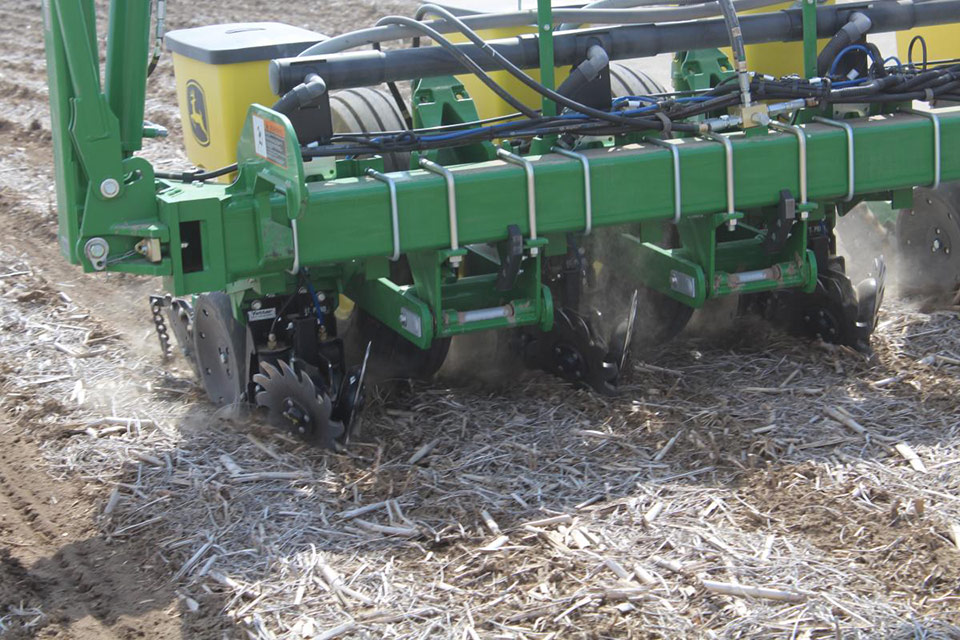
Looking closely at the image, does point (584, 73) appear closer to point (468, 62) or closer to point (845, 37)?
point (468, 62)

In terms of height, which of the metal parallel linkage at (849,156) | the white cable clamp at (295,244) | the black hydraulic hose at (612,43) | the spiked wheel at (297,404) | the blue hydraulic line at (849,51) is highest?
the black hydraulic hose at (612,43)

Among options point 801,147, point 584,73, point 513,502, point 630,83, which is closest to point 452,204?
point 584,73

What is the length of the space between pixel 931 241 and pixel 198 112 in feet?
11.4

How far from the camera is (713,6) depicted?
586 cm

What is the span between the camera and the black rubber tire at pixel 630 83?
624 centimetres

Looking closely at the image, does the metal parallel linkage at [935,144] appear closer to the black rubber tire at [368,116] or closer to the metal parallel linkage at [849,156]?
the metal parallel linkage at [849,156]

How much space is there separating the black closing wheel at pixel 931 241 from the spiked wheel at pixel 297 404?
124 inches

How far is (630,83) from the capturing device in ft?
20.7

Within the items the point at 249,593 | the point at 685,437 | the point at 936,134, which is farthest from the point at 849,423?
the point at 249,593

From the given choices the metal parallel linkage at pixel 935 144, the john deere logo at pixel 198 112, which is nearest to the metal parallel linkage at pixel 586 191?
the metal parallel linkage at pixel 935 144

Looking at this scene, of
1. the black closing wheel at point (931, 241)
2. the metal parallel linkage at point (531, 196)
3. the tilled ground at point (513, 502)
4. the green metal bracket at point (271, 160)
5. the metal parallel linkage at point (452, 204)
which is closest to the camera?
the tilled ground at point (513, 502)

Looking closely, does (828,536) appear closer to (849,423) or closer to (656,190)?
(849,423)

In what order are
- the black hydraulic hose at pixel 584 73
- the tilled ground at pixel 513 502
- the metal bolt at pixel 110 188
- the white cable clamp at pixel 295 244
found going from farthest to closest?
the black hydraulic hose at pixel 584 73, the white cable clamp at pixel 295 244, the metal bolt at pixel 110 188, the tilled ground at pixel 513 502

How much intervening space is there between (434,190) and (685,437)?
1278 millimetres
